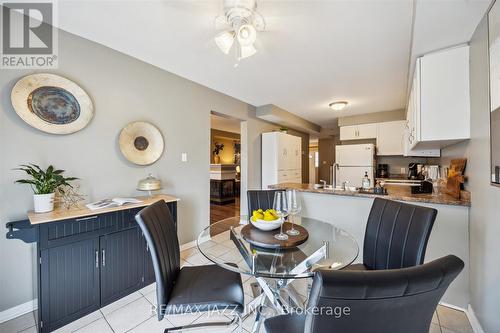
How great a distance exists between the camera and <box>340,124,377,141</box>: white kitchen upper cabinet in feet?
15.0

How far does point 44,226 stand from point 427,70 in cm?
334

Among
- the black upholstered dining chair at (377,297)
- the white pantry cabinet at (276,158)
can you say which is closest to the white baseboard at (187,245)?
the white pantry cabinet at (276,158)

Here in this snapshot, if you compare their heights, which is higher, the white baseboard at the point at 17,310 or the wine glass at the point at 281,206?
the wine glass at the point at 281,206

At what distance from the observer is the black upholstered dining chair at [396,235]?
1.20 m

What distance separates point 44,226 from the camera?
1.45 metres

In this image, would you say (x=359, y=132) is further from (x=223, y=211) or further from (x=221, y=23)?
(x=221, y=23)

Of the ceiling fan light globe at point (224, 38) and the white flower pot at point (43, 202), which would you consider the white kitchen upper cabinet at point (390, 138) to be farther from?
the white flower pot at point (43, 202)

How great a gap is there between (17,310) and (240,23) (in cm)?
285

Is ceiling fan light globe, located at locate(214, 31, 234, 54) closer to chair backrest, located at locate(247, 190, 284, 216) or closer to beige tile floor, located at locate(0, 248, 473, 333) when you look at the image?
chair backrest, located at locate(247, 190, 284, 216)

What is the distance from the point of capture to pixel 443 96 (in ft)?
5.75

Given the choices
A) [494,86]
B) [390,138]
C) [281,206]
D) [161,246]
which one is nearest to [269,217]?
[281,206]

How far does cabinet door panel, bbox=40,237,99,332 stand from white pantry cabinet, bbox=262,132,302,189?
3.20 meters

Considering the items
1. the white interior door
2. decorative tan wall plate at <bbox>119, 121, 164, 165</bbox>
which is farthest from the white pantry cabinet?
decorative tan wall plate at <bbox>119, 121, 164, 165</bbox>

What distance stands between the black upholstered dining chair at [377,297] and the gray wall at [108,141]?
91.0 inches
